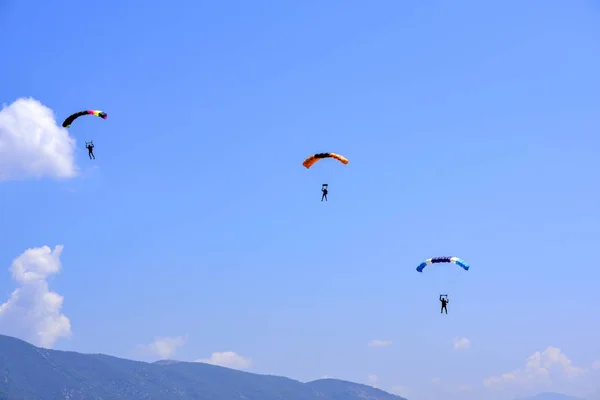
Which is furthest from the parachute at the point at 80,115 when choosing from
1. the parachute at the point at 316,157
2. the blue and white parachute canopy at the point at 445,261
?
the blue and white parachute canopy at the point at 445,261

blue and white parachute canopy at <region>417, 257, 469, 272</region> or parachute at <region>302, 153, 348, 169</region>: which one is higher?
parachute at <region>302, 153, 348, 169</region>

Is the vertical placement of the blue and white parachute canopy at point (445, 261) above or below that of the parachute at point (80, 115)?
below

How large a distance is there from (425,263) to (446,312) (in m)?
8.21

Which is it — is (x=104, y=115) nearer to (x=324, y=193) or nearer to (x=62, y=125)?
(x=62, y=125)

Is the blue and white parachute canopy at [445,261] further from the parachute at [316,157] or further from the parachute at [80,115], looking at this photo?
the parachute at [80,115]

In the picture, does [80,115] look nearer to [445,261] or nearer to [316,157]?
[316,157]

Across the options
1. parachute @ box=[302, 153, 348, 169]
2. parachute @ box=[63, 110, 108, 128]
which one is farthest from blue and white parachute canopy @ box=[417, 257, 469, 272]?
parachute @ box=[63, 110, 108, 128]

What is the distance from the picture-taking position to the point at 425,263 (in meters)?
100

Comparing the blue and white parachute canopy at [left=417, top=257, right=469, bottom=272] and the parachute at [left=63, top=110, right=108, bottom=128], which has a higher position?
the parachute at [left=63, top=110, right=108, bottom=128]

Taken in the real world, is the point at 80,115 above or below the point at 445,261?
above

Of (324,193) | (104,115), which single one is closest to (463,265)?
(324,193)

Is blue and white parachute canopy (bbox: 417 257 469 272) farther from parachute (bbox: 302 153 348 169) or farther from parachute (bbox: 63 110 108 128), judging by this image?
parachute (bbox: 63 110 108 128)

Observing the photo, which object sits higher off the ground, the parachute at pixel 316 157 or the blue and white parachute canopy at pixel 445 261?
the parachute at pixel 316 157

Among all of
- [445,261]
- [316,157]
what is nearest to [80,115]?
[316,157]
